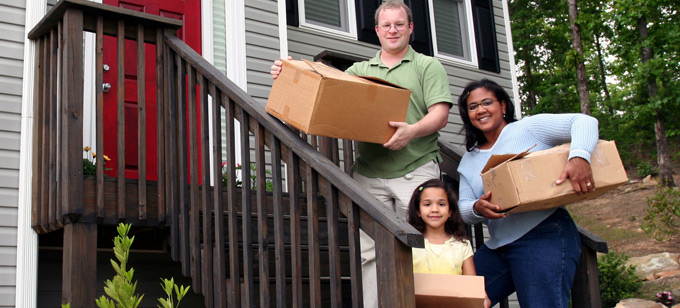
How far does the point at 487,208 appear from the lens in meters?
2.68

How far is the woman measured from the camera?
8.62ft

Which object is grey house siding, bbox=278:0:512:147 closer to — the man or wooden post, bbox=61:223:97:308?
the man

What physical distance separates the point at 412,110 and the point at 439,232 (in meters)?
0.55

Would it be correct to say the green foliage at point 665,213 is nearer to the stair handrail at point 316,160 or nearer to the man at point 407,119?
the man at point 407,119

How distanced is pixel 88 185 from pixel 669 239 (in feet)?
41.1

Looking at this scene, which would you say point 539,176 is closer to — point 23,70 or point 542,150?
point 542,150

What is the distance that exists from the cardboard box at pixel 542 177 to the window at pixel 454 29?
16.3 ft

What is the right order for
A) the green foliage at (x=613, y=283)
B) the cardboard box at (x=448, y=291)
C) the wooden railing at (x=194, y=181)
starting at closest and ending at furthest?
the cardboard box at (x=448, y=291) < the wooden railing at (x=194, y=181) < the green foliage at (x=613, y=283)

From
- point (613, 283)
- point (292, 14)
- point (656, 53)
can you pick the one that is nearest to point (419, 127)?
point (292, 14)

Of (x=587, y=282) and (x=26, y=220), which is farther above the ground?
(x=26, y=220)

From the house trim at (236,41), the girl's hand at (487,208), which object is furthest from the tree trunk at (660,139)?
the girl's hand at (487,208)

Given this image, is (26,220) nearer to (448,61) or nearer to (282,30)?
(282,30)

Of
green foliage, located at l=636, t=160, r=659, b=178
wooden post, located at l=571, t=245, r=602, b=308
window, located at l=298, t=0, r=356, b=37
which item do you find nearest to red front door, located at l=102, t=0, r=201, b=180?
window, located at l=298, t=0, r=356, b=37

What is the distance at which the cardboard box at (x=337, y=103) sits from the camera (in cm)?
251
